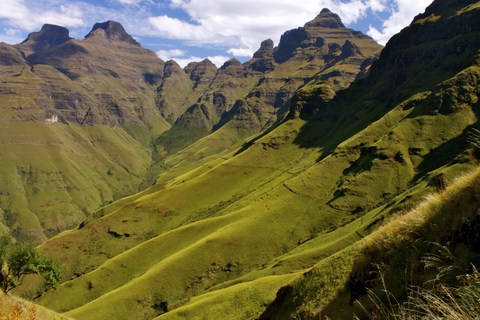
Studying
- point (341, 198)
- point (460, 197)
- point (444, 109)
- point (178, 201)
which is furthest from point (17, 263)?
point (444, 109)

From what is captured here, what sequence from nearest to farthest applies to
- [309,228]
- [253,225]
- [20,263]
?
[20,263] → [309,228] → [253,225]

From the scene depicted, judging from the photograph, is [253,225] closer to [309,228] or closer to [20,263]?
[309,228]

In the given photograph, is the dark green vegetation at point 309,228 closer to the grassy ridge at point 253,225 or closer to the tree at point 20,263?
the grassy ridge at point 253,225

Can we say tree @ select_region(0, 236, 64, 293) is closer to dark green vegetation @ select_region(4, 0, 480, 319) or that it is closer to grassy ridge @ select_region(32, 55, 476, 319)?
dark green vegetation @ select_region(4, 0, 480, 319)

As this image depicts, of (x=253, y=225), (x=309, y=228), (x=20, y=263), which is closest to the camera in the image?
(x=20, y=263)

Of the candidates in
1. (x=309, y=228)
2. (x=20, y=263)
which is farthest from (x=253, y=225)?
(x=20, y=263)

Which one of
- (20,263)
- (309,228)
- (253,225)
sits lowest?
(309,228)

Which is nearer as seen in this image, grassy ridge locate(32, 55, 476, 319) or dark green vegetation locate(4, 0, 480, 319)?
dark green vegetation locate(4, 0, 480, 319)

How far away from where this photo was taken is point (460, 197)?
12656mm

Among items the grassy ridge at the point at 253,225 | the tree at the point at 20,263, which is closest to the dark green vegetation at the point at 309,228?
the grassy ridge at the point at 253,225

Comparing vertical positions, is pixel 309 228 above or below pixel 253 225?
below

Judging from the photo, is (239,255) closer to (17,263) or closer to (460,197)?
(17,263)

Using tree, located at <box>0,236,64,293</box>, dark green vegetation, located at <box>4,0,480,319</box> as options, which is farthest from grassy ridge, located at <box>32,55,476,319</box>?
tree, located at <box>0,236,64,293</box>

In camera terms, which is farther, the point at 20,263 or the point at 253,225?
the point at 253,225
